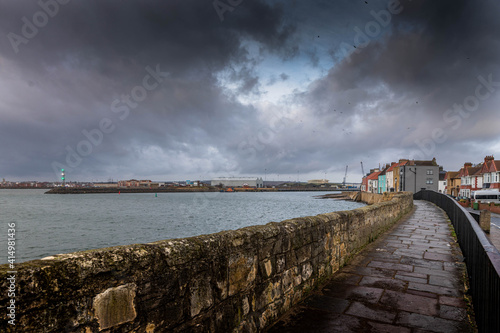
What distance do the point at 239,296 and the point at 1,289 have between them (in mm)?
2037

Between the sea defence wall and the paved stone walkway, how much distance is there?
1.07 feet

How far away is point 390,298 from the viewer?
4.35 metres

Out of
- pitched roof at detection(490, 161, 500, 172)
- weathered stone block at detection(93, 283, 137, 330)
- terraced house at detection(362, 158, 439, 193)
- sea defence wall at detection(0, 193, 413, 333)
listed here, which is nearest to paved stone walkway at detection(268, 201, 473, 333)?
sea defence wall at detection(0, 193, 413, 333)

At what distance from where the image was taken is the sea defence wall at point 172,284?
1652mm

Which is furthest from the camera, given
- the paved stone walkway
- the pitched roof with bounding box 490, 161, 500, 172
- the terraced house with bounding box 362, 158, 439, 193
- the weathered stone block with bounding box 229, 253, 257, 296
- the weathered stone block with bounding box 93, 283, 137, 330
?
the terraced house with bounding box 362, 158, 439, 193

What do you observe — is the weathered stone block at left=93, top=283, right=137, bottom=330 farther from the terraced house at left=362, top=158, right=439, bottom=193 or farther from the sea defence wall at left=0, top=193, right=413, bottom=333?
the terraced house at left=362, top=158, right=439, bottom=193

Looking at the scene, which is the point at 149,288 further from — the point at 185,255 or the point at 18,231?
the point at 18,231

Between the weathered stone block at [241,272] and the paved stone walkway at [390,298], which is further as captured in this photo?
the paved stone walkway at [390,298]

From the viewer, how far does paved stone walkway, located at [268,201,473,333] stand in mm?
3559

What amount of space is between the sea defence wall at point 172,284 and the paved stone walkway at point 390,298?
33 cm

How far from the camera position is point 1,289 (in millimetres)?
1483

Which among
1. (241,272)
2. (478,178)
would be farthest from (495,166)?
(241,272)

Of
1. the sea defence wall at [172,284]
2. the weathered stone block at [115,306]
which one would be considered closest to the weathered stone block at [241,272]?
the sea defence wall at [172,284]

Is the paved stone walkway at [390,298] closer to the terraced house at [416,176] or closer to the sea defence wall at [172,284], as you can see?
the sea defence wall at [172,284]
